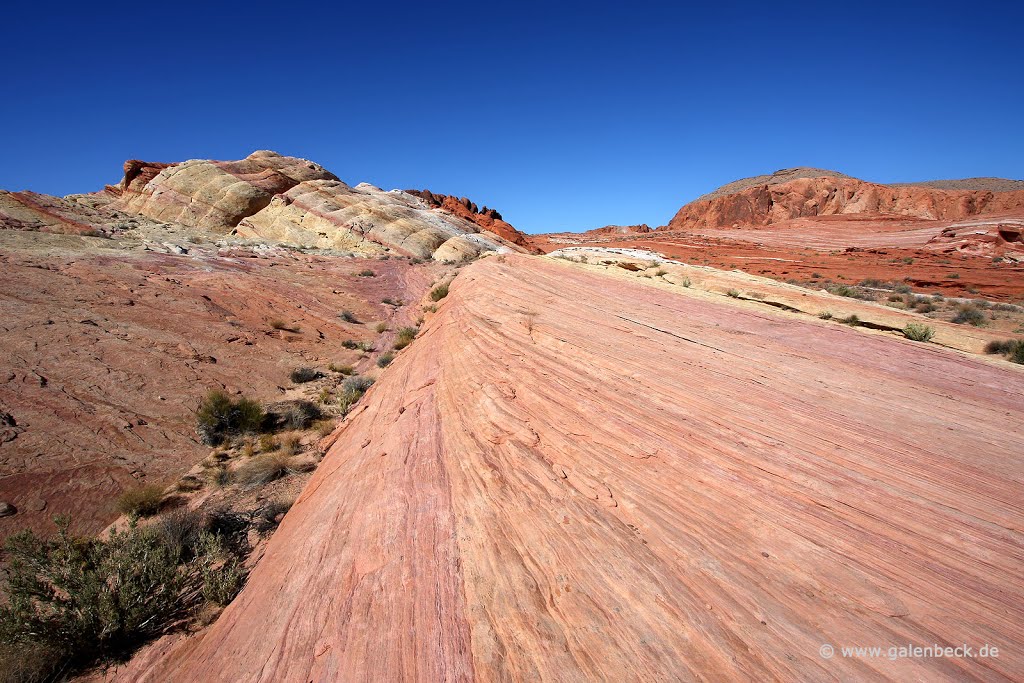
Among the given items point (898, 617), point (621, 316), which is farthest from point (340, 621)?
point (621, 316)

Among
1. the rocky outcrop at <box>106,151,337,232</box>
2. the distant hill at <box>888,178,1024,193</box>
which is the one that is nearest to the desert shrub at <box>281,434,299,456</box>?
the rocky outcrop at <box>106,151,337,232</box>

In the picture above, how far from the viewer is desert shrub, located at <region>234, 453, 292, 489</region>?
283 inches

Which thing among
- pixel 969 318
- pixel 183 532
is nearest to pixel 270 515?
pixel 183 532

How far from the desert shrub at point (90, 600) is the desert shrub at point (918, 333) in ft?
35.9

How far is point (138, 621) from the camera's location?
4309 millimetres

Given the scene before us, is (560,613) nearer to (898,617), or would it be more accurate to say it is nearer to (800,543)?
(800,543)

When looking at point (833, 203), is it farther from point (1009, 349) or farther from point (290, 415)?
point (290, 415)

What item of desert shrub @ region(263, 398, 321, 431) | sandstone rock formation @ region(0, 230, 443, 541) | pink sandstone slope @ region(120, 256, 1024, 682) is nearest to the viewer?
pink sandstone slope @ region(120, 256, 1024, 682)

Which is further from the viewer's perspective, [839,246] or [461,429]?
[839,246]

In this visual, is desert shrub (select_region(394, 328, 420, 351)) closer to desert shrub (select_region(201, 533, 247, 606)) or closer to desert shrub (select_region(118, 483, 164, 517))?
desert shrub (select_region(118, 483, 164, 517))

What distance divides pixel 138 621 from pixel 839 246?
51843 millimetres

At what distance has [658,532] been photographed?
3.04 meters

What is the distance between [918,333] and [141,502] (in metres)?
12.8

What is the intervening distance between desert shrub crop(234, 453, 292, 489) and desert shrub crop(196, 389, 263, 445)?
1.56 metres
